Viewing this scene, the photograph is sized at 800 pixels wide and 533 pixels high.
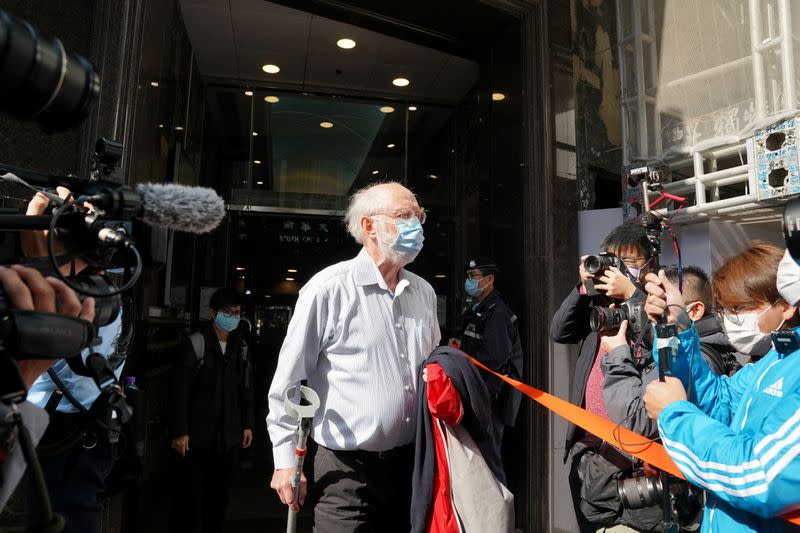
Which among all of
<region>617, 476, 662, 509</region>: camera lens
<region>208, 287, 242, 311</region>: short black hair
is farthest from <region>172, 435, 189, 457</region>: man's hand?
<region>617, 476, 662, 509</region>: camera lens

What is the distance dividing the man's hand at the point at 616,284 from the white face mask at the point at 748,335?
45 cm

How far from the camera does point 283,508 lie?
18.2ft

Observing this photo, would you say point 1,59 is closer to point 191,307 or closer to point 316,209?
point 191,307

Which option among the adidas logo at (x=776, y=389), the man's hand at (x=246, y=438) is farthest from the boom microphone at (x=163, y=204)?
the man's hand at (x=246, y=438)

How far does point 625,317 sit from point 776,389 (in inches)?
36.2

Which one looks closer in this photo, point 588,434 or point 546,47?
point 588,434

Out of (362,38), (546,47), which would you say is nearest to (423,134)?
(362,38)

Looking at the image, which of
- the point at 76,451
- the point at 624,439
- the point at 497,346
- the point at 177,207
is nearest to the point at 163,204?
the point at 177,207

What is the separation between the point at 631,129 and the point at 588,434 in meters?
3.57

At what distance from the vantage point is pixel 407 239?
276cm

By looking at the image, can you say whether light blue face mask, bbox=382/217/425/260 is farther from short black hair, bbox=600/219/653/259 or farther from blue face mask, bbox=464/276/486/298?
blue face mask, bbox=464/276/486/298

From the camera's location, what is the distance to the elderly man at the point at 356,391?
2.43m

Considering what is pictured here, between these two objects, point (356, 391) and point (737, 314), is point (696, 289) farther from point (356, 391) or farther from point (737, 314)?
point (356, 391)

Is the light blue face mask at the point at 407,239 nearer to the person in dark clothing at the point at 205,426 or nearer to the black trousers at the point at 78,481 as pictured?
the black trousers at the point at 78,481
